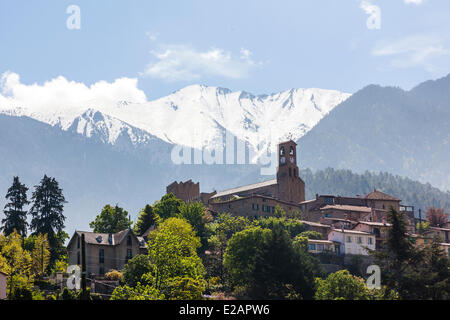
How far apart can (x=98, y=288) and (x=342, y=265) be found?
1665 inches

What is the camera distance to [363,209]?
135 meters

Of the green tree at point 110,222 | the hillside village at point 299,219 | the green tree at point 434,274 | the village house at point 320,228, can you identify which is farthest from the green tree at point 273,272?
the village house at point 320,228

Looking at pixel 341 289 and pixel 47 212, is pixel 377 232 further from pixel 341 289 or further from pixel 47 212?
pixel 47 212

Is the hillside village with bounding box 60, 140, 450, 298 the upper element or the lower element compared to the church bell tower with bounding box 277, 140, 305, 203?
lower

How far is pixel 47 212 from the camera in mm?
102062

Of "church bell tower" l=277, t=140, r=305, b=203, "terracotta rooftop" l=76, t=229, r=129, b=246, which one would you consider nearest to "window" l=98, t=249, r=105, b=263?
"terracotta rooftop" l=76, t=229, r=129, b=246

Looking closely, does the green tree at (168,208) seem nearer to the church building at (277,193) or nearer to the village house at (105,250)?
the church building at (277,193)

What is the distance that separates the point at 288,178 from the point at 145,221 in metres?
44.9

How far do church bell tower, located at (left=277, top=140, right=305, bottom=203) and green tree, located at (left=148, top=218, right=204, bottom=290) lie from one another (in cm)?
6114

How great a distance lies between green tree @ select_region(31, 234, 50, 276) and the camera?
298 feet

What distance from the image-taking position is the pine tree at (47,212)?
101125mm

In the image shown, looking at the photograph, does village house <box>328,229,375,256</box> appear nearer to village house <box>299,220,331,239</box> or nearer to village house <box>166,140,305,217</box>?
village house <box>299,220,331,239</box>
